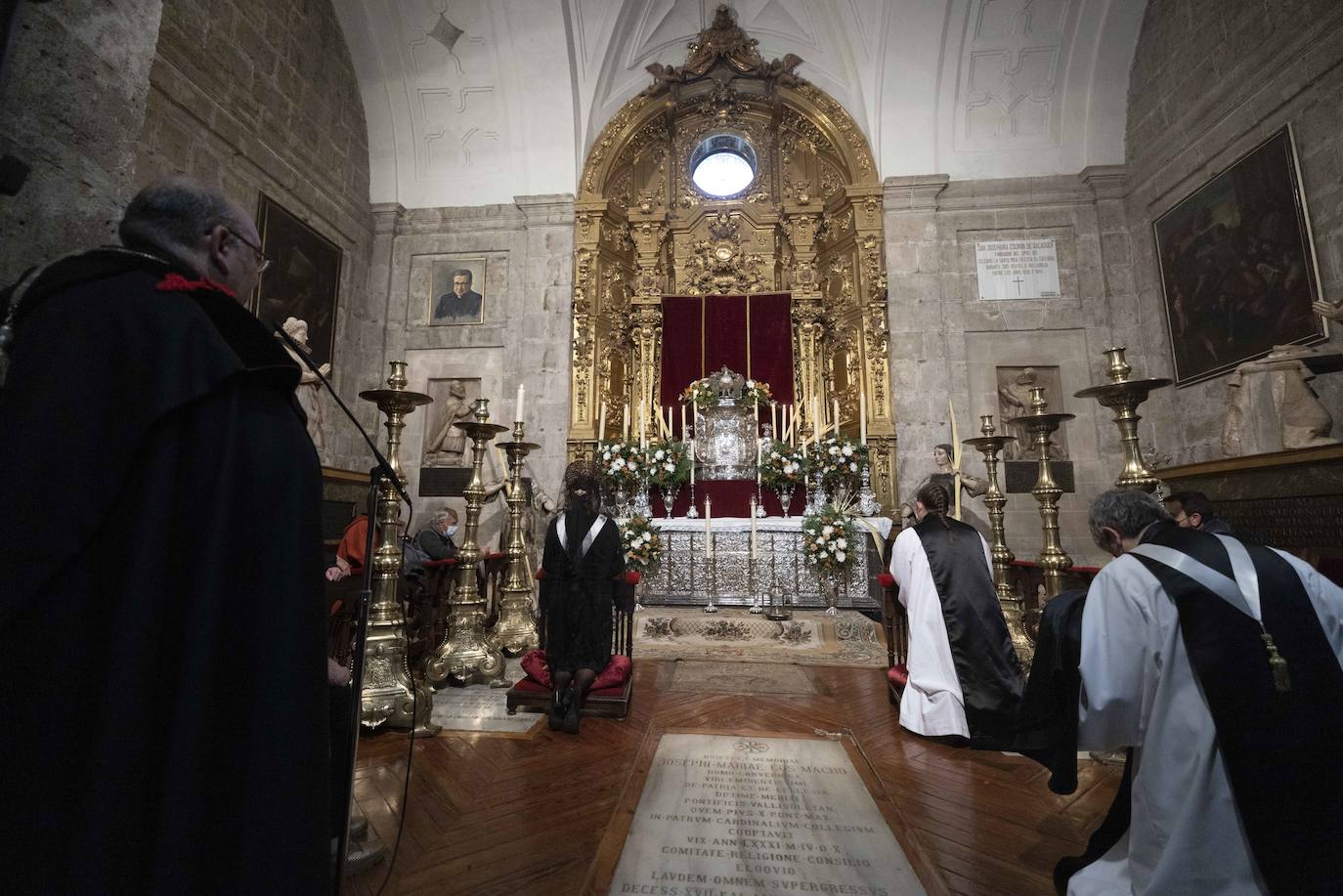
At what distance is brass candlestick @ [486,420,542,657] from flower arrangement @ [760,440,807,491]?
3229 millimetres

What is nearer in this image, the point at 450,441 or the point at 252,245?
the point at 252,245

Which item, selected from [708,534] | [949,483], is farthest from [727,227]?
[708,534]

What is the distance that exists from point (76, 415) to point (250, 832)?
68 cm

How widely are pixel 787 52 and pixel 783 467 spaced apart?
811 centimetres

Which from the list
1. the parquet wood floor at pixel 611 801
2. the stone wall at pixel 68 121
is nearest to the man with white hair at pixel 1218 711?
the parquet wood floor at pixel 611 801

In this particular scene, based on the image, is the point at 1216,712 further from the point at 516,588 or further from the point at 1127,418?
the point at 516,588

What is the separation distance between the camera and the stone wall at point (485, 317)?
9305 mm

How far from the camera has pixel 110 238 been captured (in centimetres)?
173

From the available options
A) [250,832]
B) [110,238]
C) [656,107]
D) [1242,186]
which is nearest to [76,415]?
[250,832]

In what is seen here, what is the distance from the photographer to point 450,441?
30.3 feet

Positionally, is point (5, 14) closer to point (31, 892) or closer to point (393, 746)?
point (31, 892)

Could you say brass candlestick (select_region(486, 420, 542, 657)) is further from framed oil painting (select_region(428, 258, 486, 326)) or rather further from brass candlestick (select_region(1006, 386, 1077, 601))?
framed oil painting (select_region(428, 258, 486, 326))

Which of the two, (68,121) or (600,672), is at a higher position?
(68,121)

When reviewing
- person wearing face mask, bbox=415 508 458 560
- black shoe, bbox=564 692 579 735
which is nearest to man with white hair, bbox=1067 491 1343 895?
black shoe, bbox=564 692 579 735
